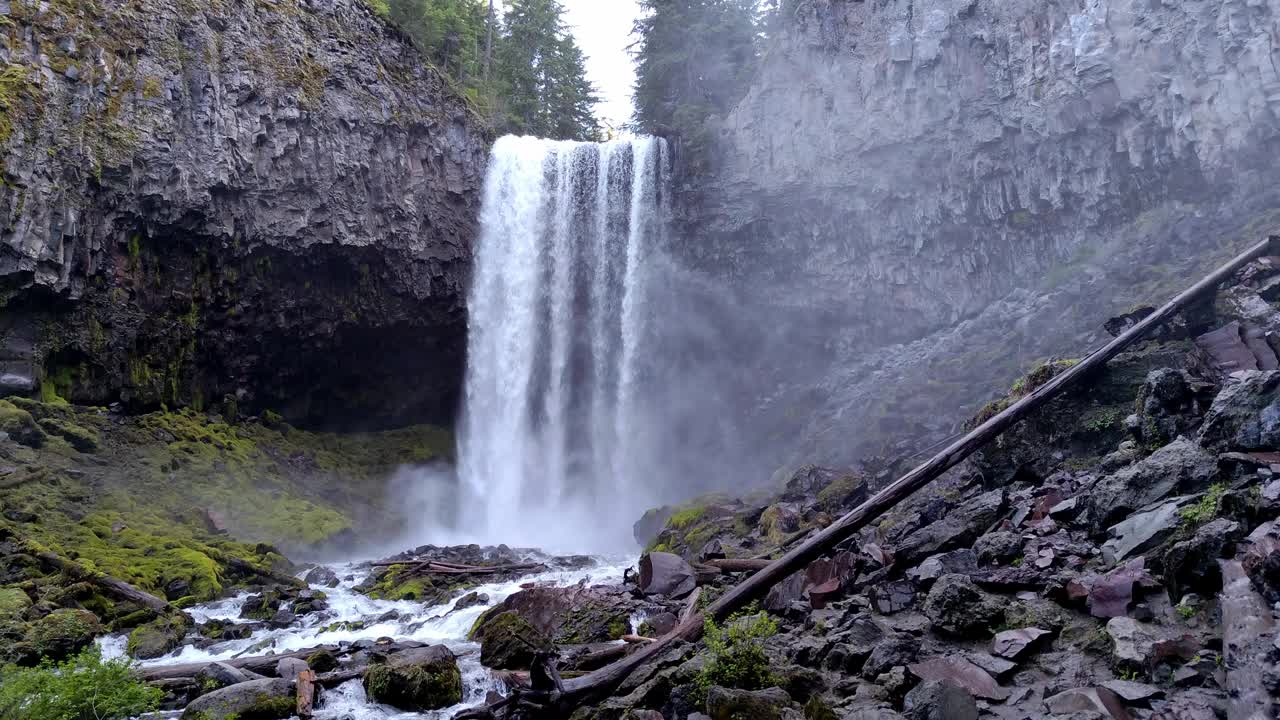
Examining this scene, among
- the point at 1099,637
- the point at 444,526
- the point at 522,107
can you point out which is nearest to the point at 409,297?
the point at 444,526

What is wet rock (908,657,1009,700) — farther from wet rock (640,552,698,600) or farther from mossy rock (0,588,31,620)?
mossy rock (0,588,31,620)

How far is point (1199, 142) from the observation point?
58.2ft

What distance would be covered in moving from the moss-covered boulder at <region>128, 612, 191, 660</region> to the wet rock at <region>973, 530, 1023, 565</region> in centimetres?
1000

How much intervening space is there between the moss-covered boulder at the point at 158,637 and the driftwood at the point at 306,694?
3494mm

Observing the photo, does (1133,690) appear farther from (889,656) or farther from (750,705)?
(750,705)

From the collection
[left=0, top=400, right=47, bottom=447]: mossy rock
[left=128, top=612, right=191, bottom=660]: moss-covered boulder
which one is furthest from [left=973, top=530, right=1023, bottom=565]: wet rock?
[left=0, top=400, right=47, bottom=447]: mossy rock

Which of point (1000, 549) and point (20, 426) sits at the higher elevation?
point (1000, 549)

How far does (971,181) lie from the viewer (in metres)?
21.9

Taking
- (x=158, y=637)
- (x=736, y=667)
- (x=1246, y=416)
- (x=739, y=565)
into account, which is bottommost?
(x=158, y=637)

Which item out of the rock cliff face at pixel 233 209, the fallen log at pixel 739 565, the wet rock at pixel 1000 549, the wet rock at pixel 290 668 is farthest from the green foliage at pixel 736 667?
the rock cliff face at pixel 233 209

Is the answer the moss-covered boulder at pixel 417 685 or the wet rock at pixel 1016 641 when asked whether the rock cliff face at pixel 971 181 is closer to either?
the wet rock at pixel 1016 641

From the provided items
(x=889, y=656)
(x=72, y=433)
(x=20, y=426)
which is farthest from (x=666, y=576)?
(x=72, y=433)

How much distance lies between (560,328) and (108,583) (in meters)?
15.6

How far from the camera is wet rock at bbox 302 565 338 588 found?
562 inches
